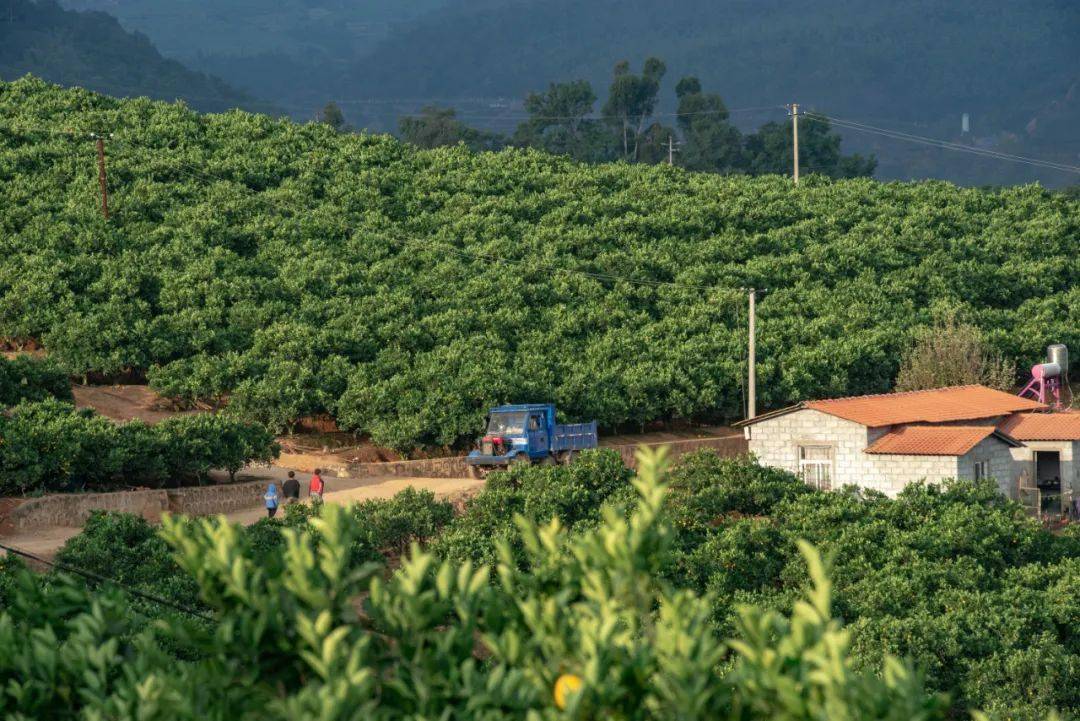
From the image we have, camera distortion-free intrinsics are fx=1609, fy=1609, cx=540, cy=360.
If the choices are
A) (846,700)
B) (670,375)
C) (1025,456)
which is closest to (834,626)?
(846,700)

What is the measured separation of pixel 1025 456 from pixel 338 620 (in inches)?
1287

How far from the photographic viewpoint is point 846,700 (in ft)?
30.5

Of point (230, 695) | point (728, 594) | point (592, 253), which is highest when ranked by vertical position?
point (592, 253)

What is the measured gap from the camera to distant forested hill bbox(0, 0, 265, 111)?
586 feet

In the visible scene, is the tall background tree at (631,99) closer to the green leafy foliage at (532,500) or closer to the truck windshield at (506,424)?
the truck windshield at (506,424)

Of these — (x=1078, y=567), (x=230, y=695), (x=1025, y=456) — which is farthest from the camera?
(x=1025, y=456)

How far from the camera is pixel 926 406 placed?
1633 inches

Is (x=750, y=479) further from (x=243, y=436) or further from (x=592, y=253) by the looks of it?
(x=592, y=253)

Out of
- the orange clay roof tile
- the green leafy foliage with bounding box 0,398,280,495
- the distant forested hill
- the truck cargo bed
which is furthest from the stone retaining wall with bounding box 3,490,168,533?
the distant forested hill

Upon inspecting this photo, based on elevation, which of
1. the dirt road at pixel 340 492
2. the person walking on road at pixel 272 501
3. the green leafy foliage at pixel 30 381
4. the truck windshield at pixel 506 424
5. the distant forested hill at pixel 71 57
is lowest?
the dirt road at pixel 340 492

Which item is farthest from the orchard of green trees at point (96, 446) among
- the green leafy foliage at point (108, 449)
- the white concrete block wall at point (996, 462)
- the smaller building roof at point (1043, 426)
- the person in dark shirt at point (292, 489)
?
the smaller building roof at point (1043, 426)

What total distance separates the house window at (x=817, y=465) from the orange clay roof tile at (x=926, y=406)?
104cm

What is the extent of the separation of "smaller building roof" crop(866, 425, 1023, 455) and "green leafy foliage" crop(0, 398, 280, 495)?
47.8 ft

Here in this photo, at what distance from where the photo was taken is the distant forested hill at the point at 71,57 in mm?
178625
